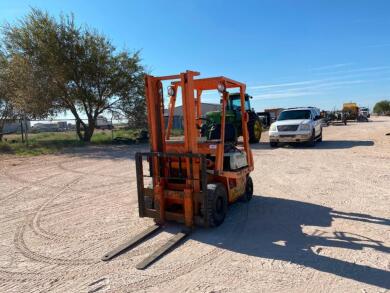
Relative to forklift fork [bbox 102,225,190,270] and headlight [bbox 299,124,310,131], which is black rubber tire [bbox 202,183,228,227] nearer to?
forklift fork [bbox 102,225,190,270]

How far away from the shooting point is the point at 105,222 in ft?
18.7

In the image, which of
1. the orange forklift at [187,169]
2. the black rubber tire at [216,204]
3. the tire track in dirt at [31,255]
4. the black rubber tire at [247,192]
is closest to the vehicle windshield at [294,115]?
the black rubber tire at [247,192]

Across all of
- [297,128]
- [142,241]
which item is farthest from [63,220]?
[297,128]

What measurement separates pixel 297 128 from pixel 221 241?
12.5 m

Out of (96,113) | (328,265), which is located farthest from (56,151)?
(328,265)

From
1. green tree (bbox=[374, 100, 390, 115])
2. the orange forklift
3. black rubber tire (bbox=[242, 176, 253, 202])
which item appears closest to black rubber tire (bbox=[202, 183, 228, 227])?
the orange forklift

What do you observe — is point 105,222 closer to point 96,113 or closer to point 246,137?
point 246,137

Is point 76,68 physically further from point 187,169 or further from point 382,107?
point 382,107

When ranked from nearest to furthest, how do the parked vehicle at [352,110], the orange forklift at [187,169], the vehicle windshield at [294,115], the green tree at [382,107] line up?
the orange forklift at [187,169] < the vehicle windshield at [294,115] < the parked vehicle at [352,110] < the green tree at [382,107]

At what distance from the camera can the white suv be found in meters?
16.0

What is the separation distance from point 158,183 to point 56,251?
180cm

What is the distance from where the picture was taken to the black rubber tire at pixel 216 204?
5043mm

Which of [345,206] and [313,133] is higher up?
[313,133]

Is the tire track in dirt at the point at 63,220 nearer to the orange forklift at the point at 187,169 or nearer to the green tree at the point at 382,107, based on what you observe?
the orange forklift at the point at 187,169
